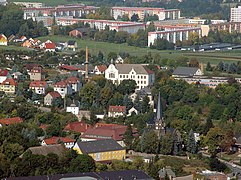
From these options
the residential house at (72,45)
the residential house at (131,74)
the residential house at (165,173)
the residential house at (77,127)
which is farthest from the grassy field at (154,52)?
the residential house at (165,173)

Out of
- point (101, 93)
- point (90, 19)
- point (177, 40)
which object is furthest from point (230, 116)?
point (90, 19)

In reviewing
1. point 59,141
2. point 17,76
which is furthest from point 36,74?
point 59,141

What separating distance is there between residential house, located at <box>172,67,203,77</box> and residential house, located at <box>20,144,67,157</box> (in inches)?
283

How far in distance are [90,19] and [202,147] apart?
1696 centimetres

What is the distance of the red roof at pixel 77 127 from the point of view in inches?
585

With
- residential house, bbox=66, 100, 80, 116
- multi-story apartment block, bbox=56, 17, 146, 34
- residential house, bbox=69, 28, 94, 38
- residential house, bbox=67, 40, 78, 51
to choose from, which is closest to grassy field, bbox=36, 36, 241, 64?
residential house, bbox=67, 40, 78, 51

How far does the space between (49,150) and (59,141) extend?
38.7 inches

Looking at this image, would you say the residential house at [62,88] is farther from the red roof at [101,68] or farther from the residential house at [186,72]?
the residential house at [186,72]

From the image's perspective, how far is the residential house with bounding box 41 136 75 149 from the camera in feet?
44.9

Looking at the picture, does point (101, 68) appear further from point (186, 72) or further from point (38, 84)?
point (38, 84)

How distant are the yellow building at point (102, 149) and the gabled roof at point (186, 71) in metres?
6.53

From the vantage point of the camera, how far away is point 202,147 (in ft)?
47.6

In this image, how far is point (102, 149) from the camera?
13242mm

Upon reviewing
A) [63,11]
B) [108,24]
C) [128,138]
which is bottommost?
[128,138]
